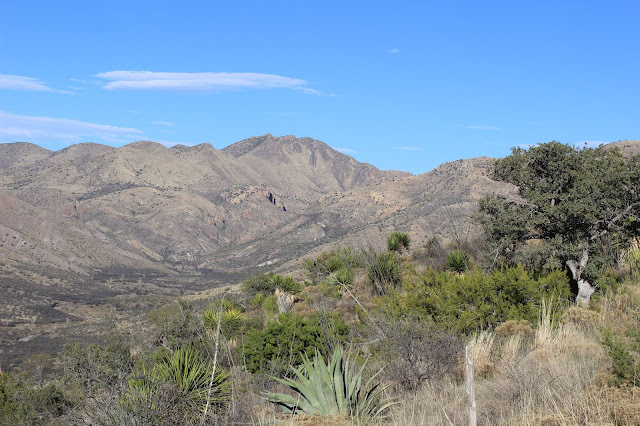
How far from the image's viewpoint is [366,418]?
17.8ft

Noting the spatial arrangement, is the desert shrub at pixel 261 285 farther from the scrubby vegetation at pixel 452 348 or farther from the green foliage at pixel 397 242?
the green foliage at pixel 397 242

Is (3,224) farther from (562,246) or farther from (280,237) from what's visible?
(562,246)

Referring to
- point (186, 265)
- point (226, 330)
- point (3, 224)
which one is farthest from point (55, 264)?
point (226, 330)

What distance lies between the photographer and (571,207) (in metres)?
11.8

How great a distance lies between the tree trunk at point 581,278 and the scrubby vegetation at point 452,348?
6 centimetres

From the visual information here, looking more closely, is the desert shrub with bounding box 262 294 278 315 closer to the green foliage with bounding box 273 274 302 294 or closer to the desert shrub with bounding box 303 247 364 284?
the green foliage with bounding box 273 274 302 294

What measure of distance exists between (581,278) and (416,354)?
5650 mm

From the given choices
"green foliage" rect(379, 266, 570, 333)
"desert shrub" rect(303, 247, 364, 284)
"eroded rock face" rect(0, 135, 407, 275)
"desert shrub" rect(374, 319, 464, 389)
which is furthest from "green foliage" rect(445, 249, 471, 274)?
"eroded rock face" rect(0, 135, 407, 275)

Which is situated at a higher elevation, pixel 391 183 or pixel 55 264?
pixel 391 183

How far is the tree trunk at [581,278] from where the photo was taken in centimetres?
1125

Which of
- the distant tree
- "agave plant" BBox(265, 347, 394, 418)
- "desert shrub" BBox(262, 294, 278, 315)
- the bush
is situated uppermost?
the distant tree

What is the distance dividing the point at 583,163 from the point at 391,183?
118 meters

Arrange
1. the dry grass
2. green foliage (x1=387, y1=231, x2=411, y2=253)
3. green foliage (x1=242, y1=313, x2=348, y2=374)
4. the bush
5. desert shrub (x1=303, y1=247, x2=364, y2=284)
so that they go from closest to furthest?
the dry grass
the bush
green foliage (x1=242, y1=313, x2=348, y2=374)
desert shrub (x1=303, y1=247, x2=364, y2=284)
green foliage (x1=387, y1=231, x2=411, y2=253)

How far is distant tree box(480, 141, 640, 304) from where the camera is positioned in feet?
38.3
